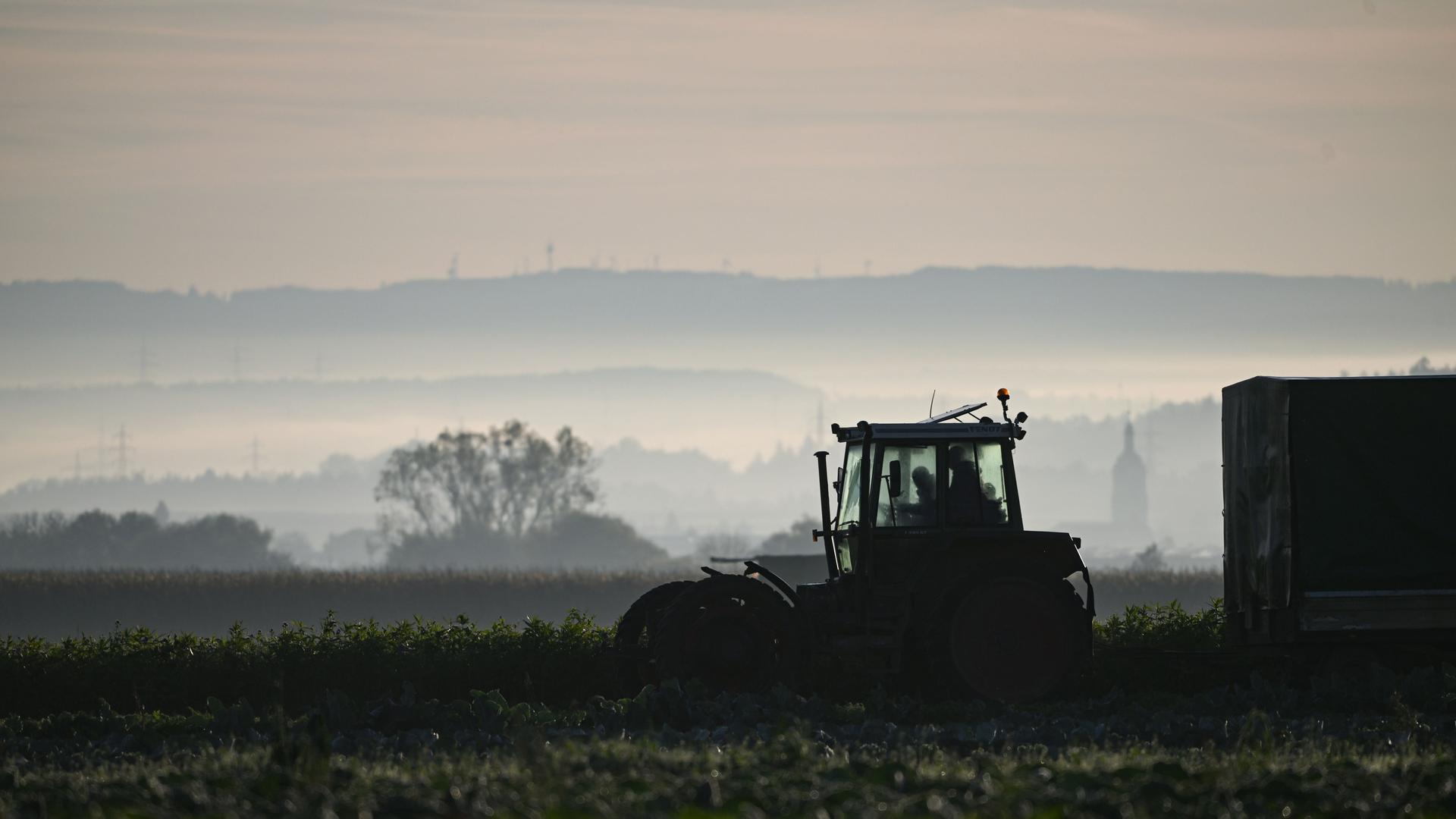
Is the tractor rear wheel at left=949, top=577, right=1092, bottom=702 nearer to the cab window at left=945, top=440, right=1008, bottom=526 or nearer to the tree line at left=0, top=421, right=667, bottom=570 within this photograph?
the cab window at left=945, top=440, right=1008, bottom=526

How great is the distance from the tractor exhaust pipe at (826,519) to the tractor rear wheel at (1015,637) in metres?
1.50

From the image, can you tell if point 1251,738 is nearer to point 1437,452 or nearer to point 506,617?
point 1437,452

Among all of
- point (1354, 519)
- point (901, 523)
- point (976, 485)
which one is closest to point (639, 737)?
point (901, 523)

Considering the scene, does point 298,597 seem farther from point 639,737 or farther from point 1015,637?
point 639,737

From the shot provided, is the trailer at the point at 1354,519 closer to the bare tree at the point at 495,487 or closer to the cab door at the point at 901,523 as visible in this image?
the cab door at the point at 901,523

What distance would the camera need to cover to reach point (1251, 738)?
40.6 feet

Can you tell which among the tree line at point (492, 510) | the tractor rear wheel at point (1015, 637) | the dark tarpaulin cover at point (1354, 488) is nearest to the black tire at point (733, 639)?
the tractor rear wheel at point (1015, 637)

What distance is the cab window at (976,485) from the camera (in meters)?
15.2

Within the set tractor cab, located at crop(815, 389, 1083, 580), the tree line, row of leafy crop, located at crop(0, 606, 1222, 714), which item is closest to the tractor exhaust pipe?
tractor cab, located at crop(815, 389, 1083, 580)

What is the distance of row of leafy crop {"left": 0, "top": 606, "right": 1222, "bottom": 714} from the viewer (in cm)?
1730

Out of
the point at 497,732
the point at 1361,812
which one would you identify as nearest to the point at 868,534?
the point at 497,732

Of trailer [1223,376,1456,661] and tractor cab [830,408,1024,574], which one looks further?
tractor cab [830,408,1024,574]

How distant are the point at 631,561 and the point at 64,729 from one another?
122194mm

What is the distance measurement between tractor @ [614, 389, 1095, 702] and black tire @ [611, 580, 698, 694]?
0.18 meters
